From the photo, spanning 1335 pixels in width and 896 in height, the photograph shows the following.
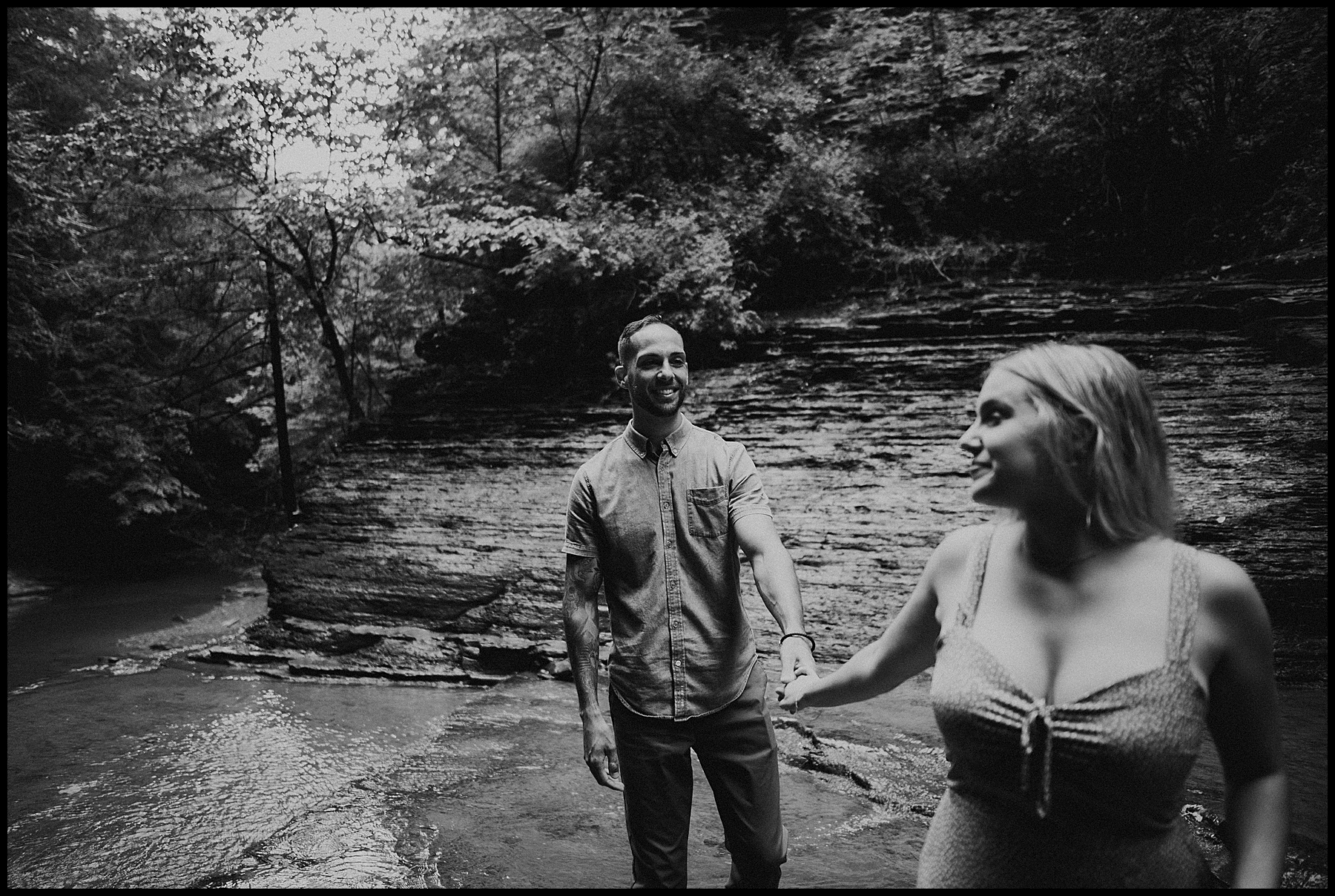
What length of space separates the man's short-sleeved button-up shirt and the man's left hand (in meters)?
0.35

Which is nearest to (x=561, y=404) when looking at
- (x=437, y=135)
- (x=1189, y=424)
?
(x=437, y=135)

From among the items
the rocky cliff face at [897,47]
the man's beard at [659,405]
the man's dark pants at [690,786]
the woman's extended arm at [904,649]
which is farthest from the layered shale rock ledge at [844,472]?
the woman's extended arm at [904,649]

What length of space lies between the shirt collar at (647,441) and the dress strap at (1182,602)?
5.48 ft

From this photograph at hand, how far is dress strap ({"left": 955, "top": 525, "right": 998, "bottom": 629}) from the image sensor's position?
1423 millimetres

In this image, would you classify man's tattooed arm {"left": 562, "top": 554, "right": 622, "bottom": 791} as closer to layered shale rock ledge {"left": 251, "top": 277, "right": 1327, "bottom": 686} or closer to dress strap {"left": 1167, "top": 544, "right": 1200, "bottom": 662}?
dress strap {"left": 1167, "top": 544, "right": 1200, "bottom": 662}

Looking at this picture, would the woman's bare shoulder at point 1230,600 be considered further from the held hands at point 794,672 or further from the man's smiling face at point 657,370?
the man's smiling face at point 657,370

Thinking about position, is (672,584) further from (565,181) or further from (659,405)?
(565,181)

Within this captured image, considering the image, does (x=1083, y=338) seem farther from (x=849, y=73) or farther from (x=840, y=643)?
(x=849, y=73)

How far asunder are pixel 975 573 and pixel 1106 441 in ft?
1.03

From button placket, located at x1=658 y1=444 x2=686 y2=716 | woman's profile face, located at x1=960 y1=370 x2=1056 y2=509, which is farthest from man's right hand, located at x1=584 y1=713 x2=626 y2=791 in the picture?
woman's profile face, located at x1=960 y1=370 x2=1056 y2=509

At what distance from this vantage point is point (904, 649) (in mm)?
1624

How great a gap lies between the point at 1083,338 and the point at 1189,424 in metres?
1.83

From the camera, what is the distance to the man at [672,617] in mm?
2527

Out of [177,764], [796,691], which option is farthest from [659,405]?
[177,764]
